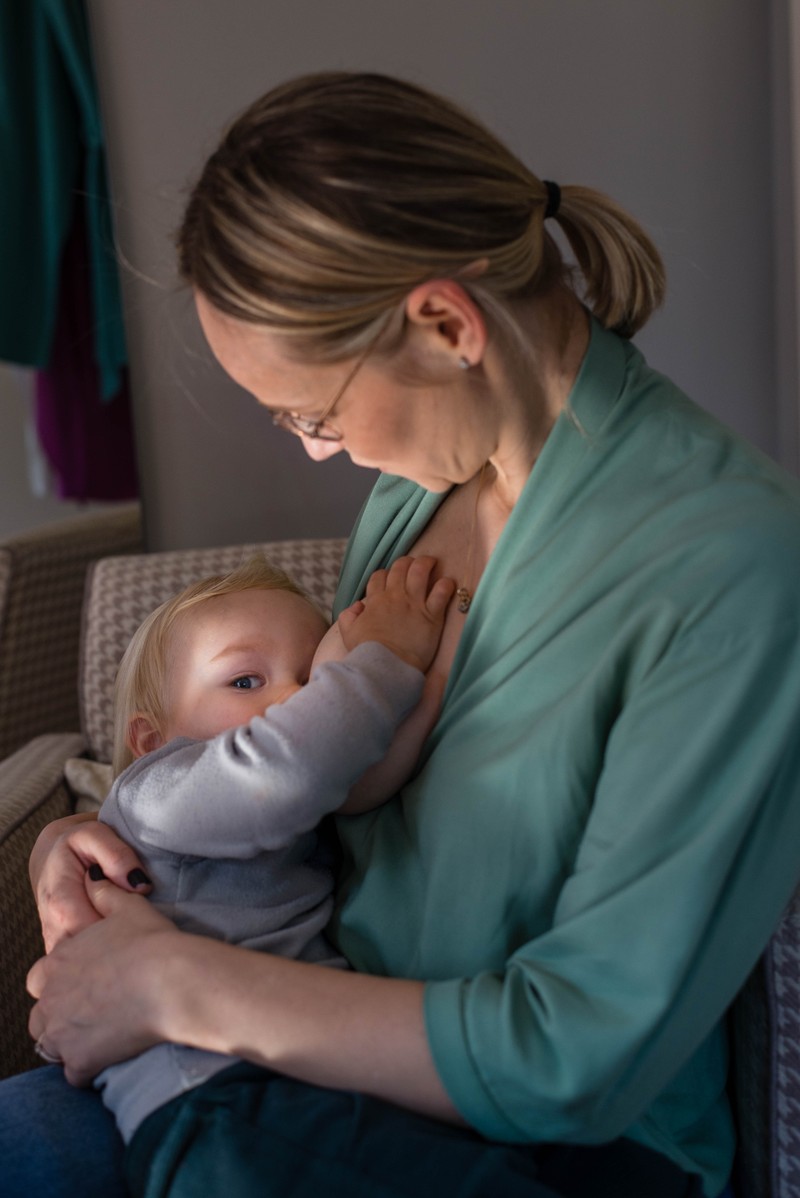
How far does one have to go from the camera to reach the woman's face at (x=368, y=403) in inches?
39.0

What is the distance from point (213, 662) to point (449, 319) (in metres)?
0.49

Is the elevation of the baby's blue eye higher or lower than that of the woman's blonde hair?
lower

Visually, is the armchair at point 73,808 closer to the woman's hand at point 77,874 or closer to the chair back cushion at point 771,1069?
the chair back cushion at point 771,1069

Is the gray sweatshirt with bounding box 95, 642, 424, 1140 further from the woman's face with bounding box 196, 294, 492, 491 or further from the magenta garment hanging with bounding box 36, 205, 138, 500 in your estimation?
the magenta garment hanging with bounding box 36, 205, 138, 500

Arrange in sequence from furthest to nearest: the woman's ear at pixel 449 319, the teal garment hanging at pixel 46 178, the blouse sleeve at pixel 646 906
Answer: the teal garment hanging at pixel 46 178 < the woman's ear at pixel 449 319 < the blouse sleeve at pixel 646 906

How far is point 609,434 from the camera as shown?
104 cm

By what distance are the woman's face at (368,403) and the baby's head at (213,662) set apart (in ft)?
0.83

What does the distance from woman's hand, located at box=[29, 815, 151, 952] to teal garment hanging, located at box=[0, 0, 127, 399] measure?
135 centimetres

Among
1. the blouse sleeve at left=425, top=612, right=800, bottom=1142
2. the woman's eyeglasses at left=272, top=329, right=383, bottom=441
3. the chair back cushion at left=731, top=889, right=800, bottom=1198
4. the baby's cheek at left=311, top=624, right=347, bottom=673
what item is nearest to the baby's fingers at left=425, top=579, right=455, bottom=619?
the baby's cheek at left=311, top=624, right=347, bottom=673

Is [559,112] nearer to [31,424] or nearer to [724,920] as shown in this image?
[31,424]

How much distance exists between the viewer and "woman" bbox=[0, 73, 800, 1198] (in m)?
0.86

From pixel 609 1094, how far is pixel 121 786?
0.58 m

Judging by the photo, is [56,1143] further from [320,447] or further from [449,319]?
[449,319]

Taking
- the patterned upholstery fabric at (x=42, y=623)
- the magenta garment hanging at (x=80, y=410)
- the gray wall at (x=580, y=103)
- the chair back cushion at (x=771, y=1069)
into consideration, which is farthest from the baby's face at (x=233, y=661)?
the magenta garment hanging at (x=80, y=410)
